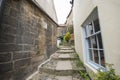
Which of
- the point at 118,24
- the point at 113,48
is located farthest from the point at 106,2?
the point at 113,48

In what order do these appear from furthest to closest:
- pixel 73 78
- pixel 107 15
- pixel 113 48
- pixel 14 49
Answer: pixel 73 78 → pixel 14 49 → pixel 107 15 → pixel 113 48

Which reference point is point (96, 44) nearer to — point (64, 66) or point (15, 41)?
point (64, 66)

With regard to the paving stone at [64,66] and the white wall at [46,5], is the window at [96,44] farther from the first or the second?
the white wall at [46,5]

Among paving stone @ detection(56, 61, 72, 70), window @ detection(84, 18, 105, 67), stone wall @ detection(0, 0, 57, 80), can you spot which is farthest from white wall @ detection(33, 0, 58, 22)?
paving stone @ detection(56, 61, 72, 70)

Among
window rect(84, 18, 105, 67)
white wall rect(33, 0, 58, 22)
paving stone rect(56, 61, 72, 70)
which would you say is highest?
white wall rect(33, 0, 58, 22)

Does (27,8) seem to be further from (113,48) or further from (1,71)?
(113,48)

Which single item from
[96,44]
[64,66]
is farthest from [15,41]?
[64,66]

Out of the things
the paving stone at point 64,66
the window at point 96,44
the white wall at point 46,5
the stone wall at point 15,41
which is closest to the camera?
the stone wall at point 15,41

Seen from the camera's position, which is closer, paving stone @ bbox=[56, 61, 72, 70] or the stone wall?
the stone wall

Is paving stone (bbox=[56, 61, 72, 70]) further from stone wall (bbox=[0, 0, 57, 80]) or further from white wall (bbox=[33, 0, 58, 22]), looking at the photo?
white wall (bbox=[33, 0, 58, 22])

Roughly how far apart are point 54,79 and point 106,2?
233 cm

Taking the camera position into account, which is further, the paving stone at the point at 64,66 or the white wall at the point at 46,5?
the white wall at the point at 46,5

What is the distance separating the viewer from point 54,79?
272 cm

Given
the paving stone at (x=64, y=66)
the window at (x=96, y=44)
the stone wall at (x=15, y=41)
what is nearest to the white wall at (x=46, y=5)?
the stone wall at (x=15, y=41)
